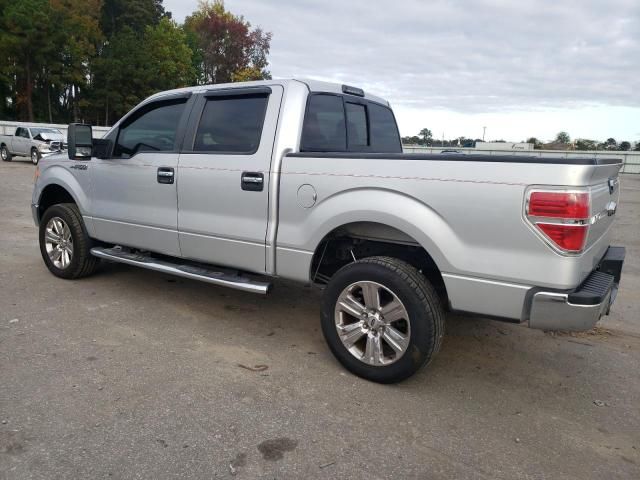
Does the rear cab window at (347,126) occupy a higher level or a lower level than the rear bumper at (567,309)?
higher

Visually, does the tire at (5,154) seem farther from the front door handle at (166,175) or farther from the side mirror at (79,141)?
the front door handle at (166,175)

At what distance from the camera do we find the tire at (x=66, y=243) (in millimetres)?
5199

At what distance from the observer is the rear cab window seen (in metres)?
3.96

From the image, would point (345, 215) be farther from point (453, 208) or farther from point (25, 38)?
point (25, 38)

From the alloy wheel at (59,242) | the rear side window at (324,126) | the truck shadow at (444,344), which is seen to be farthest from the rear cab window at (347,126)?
the alloy wheel at (59,242)

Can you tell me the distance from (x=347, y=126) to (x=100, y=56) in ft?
173

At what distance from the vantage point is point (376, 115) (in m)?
4.91

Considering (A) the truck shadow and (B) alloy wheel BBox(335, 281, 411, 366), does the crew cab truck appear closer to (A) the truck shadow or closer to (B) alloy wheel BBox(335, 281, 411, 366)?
(B) alloy wheel BBox(335, 281, 411, 366)

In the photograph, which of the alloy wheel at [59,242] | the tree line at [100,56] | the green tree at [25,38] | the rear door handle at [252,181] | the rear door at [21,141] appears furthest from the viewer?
the tree line at [100,56]

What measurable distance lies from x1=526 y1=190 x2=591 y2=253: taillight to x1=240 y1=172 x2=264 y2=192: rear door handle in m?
1.88

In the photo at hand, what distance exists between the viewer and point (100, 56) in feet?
162

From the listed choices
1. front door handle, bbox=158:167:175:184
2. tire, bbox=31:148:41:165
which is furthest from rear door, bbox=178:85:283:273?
tire, bbox=31:148:41:165

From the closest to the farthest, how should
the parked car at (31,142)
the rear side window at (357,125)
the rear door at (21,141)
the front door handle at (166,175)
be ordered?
the front door handle at (166,175)
the rear side window at (357,125)
the parked car at (31,142)
the rear door at (21,141)

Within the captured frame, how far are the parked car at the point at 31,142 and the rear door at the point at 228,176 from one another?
19.1m
